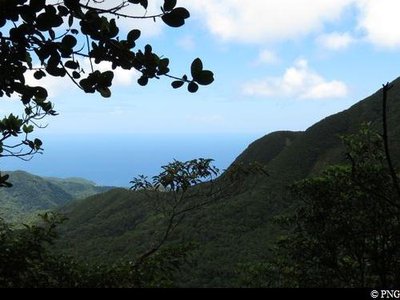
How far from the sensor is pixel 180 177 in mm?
7504

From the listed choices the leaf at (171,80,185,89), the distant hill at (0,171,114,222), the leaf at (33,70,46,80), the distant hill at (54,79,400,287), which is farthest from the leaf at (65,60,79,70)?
the distant hill at (0,171,114,222)

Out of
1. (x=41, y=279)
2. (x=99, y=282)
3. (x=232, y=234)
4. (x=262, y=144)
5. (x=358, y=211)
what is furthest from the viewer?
(x=262, y=144)

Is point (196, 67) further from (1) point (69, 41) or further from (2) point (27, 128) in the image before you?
(2) point (27, 128)

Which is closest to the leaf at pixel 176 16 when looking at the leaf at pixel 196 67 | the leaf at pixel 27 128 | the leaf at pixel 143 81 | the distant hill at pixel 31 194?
the leaf at pixel 196 67

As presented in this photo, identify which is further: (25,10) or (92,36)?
(92,36)

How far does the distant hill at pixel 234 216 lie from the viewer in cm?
3991

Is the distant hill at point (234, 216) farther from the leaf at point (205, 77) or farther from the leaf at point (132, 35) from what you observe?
the leaf at point (205, 77)

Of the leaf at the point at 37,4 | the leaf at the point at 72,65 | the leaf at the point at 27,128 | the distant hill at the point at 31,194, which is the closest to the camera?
the leaf at the point at 37,4

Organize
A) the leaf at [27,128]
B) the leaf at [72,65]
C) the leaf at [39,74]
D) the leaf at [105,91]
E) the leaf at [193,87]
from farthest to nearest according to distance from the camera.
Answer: the leaf at [27,128], the leaf at [39,74], the leaf at [105,91], the leaf at [72,65], the leaf at [193,87]

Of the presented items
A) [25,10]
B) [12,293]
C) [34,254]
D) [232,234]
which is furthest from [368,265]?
[232,234]

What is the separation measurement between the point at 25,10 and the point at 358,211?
9.60 meters

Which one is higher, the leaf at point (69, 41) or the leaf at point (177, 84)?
the leaf at point (69, 41)

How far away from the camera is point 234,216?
2013 inches

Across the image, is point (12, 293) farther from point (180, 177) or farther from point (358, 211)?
point (358, 211)
